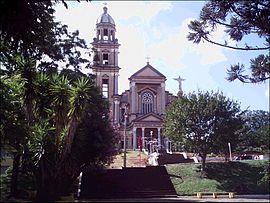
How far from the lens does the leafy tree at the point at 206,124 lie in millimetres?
28438

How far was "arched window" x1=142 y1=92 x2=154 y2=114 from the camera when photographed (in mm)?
61688

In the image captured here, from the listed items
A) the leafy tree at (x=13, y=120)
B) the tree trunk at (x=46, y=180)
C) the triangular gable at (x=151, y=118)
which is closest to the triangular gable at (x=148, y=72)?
the triangular gable at (x=151, y=118)

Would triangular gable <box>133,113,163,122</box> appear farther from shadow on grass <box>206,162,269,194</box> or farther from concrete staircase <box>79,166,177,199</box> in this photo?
concrete staircase <box>79,166,177,199</box>

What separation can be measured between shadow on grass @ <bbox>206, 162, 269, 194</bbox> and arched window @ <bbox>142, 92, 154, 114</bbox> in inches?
1266

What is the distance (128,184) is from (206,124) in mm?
7848

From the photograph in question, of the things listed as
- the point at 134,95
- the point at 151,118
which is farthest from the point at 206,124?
the point at 134,95

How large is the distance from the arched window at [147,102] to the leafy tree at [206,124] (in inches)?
1257

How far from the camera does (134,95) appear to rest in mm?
60594

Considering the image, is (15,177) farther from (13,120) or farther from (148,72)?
(148,72)

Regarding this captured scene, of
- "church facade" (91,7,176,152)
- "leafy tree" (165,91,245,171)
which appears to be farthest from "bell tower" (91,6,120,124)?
"leafy tree" (165,91,245,171)

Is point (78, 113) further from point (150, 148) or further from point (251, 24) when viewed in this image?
point (150, 148)

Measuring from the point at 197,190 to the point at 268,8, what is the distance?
1407 centimetres

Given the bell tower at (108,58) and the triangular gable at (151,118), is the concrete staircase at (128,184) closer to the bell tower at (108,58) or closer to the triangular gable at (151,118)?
the triangular gable at (151,118)

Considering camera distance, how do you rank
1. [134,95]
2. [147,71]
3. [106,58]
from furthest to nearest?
[106,58]
[147,71]
[134,95]
